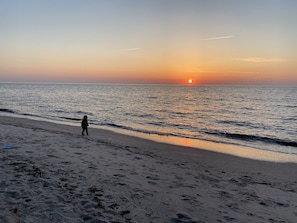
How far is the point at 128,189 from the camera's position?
6.98m

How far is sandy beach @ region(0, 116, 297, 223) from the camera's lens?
18.1 ft

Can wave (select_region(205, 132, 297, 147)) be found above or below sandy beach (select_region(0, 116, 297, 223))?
below

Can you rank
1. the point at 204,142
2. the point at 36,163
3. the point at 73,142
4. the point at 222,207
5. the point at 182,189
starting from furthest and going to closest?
the point at 204,142 < the point at 73,142 < the point at 36,163 < the point at 182,189 < the point at 222,207

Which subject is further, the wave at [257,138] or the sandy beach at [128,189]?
the wave at [257,138]

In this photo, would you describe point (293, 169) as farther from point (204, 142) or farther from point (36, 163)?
point (36, 163)

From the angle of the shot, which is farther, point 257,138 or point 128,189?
point 257,138

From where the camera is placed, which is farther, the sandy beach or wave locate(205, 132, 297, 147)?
wave locate(205, 132, 297, 147)

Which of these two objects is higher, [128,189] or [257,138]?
[128,189]

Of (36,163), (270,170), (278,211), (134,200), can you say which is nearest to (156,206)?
(134,200)

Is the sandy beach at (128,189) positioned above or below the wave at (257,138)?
above

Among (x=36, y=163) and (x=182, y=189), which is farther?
(x=36, y=163)

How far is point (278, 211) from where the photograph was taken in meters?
6.42

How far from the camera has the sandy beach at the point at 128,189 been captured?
5.52 meters

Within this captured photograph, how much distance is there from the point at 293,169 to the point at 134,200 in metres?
9.19
